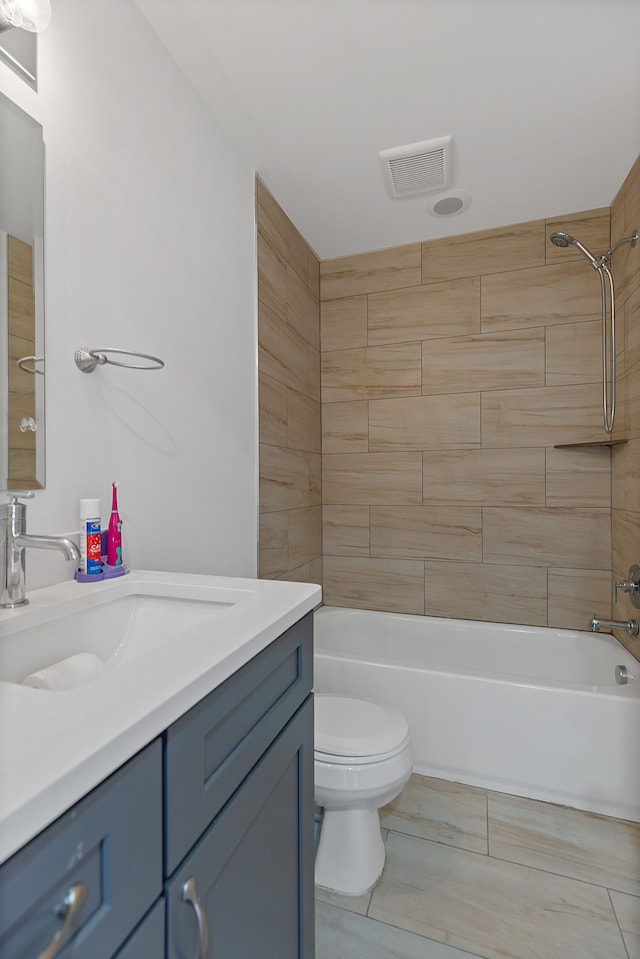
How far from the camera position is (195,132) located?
5.27 ft

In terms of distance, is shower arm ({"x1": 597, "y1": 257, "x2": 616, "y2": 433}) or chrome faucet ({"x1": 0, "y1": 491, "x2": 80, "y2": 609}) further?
shower arm ({"x1": 597, "y1": 257, "x2": 616, "y2": 433})

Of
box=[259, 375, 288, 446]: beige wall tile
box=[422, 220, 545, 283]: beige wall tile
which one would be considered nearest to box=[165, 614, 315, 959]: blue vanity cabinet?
box=[259, 375, 288, 446]: beige wall tile

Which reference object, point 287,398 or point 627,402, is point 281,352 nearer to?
point 287,398

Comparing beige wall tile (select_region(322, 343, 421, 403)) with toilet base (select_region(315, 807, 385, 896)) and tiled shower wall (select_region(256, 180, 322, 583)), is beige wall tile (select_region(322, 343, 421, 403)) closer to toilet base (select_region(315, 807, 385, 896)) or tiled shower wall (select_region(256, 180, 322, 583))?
tiled shower wall (select_region(256, 180, 322, 583))

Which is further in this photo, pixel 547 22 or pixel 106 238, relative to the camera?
pixel 547 22

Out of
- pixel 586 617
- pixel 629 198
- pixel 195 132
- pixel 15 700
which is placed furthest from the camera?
pixel 586 617

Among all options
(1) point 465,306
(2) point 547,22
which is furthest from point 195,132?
(1) point 465,306

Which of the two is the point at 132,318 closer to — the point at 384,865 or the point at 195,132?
the point at 195,132

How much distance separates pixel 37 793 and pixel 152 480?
1084 mm

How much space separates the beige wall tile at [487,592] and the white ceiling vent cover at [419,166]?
1.80m

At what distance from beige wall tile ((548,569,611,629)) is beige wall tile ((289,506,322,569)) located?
1.22m

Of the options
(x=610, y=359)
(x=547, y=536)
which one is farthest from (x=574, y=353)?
(x=547, y=536)

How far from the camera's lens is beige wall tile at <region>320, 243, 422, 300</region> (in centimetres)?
266

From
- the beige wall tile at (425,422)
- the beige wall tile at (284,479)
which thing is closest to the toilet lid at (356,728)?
the beige wall tile at (284,479)
